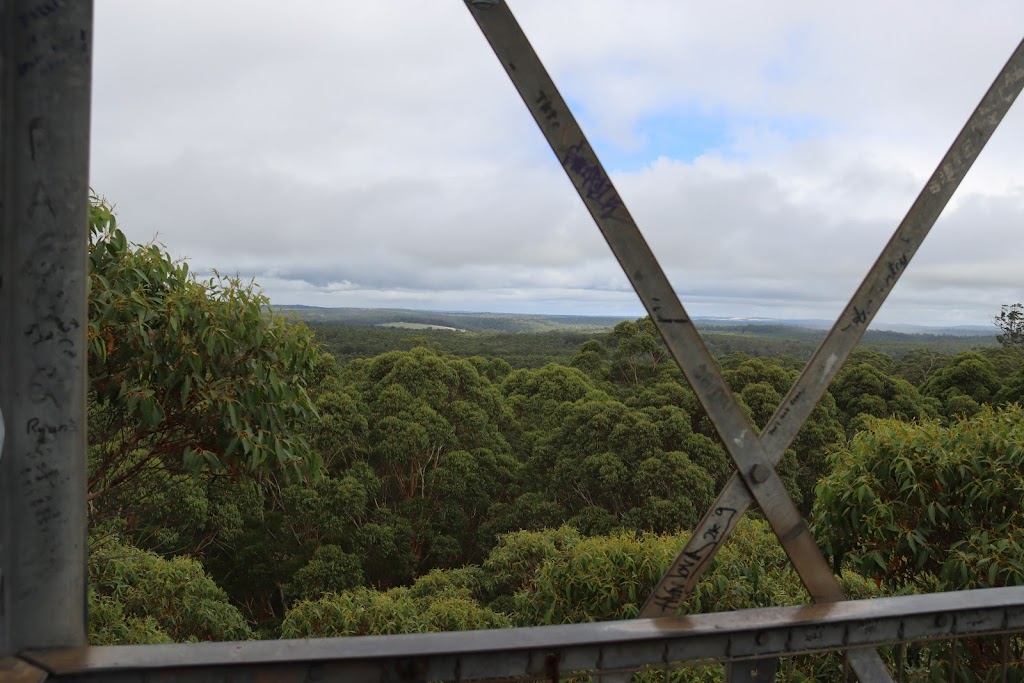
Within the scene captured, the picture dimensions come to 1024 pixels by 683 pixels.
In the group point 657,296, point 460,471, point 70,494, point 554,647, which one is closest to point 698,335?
point 657,296

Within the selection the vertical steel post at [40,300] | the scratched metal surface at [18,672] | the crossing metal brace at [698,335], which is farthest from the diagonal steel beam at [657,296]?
the scratched metal surface at [18,672]

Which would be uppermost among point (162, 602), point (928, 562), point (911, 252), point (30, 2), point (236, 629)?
point (30, 2)

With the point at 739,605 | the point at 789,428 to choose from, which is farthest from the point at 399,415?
the point at 789,428

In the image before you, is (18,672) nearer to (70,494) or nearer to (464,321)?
(70,494)

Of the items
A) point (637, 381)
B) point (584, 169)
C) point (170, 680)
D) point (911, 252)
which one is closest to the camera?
point (170, 680)

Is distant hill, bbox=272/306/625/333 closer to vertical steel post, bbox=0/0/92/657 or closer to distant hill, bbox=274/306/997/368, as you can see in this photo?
distant hill, bbox=274/306/997/368

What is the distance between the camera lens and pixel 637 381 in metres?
12.9

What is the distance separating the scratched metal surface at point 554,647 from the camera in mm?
953

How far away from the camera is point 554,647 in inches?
39.8

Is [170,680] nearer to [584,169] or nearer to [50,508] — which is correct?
[50,508]

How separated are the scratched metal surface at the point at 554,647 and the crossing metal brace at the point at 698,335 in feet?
0.25

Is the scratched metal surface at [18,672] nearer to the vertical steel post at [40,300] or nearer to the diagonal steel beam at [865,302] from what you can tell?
the vertical steel post at [40,300]

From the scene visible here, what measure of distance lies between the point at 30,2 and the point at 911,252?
1383mm

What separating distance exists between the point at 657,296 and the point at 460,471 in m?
10.3
